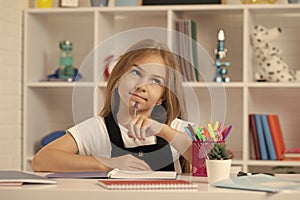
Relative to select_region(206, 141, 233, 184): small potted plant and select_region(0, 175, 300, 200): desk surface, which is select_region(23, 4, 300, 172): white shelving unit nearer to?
select_region(206, 141, 233, 184): small potted plant

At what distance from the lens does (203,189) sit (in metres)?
1.46

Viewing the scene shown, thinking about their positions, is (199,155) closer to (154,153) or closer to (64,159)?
(154,153)

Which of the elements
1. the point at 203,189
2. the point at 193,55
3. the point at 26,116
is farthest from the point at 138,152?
the point at 26,116

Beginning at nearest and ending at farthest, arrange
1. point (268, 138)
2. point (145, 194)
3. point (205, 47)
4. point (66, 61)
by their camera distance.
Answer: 1. point (145, 194)
2. point (268, 138)
3. point (66, 61)
4. point (205, 47)

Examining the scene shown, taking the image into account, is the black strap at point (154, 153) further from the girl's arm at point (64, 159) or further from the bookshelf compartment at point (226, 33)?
the bookshelf compartment at point (226, 33)

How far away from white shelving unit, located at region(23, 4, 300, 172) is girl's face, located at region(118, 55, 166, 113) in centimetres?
191

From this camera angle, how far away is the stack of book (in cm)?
381

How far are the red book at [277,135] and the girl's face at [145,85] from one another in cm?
201

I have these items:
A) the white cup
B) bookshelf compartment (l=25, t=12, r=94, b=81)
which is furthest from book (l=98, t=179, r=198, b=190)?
bookshelf compartment (l=25, t=12, r=94, b=81)

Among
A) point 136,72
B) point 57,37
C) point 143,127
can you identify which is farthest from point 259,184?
point 57,37

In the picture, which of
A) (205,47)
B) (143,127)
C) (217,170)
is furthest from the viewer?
(205,47)

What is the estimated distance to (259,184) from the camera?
4.96 feet

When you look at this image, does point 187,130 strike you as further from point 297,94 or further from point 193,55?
point 297,94

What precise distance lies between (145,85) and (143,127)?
12 cm
